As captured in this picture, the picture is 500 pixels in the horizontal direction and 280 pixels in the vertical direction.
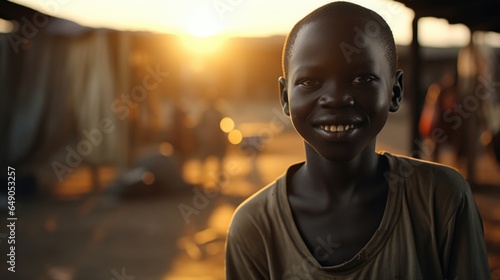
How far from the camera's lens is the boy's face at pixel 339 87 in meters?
1.19

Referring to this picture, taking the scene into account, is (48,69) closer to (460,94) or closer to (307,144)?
(460,94)

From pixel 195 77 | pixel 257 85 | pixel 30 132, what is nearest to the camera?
pixel 30 132

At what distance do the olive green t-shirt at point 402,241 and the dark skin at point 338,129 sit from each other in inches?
1.4

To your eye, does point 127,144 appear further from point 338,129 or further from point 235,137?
point 338,129

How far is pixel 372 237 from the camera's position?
1.21 m

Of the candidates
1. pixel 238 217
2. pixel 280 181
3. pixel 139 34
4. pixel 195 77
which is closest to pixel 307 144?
pixel 280 181

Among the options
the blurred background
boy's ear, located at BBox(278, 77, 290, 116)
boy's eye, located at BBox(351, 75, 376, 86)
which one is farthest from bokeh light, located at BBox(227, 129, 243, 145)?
boy's eye, located at BBox(351, 75, 376, 86)

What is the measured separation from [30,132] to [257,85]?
1868cm

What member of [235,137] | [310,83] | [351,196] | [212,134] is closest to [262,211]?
[351,196]

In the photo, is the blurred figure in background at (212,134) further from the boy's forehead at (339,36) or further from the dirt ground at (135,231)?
the boy's forehead at (339,36)

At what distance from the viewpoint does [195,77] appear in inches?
787

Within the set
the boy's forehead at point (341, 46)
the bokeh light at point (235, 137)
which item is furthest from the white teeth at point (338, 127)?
the bokeh light at point (235, 137)

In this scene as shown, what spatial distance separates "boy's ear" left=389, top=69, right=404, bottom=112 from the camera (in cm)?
133

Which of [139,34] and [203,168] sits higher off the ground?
[139,34]
